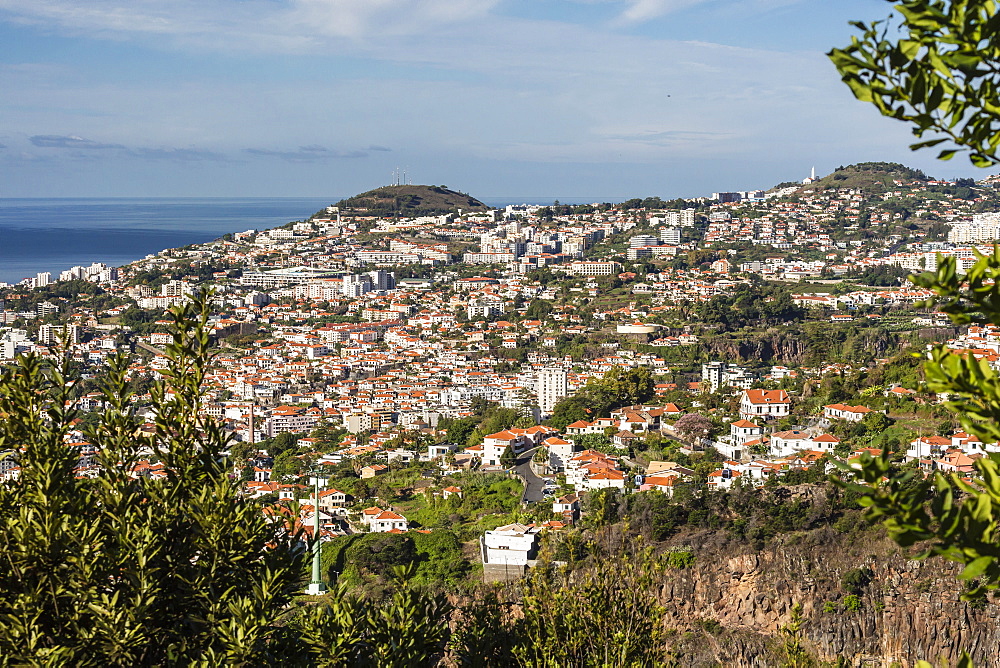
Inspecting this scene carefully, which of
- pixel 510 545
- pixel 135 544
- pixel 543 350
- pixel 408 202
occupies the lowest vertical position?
pixel 510 545

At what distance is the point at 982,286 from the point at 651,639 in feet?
9.34

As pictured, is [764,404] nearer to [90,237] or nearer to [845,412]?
[845,412]

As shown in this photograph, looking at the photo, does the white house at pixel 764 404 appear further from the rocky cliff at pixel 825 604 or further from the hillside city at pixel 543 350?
the rocky cliff at pixel 825 604

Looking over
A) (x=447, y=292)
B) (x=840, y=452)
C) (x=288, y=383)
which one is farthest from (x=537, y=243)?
(x=840, y=452)

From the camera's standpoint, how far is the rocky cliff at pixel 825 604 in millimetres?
12047

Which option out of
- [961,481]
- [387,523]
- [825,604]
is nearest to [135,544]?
[961,481]

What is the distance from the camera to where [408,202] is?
74.3 metres

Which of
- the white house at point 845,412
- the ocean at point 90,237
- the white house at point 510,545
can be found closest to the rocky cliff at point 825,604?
the white house at point 510,545

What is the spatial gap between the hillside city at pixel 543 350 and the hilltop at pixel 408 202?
126cm

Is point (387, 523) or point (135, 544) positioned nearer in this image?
point (135, 544)

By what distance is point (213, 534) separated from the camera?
256cm

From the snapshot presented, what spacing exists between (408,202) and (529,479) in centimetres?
5609

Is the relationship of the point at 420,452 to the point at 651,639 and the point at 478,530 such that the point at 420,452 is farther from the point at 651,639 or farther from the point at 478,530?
the point at 651,639

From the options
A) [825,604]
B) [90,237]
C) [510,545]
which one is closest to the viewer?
[825,604]
